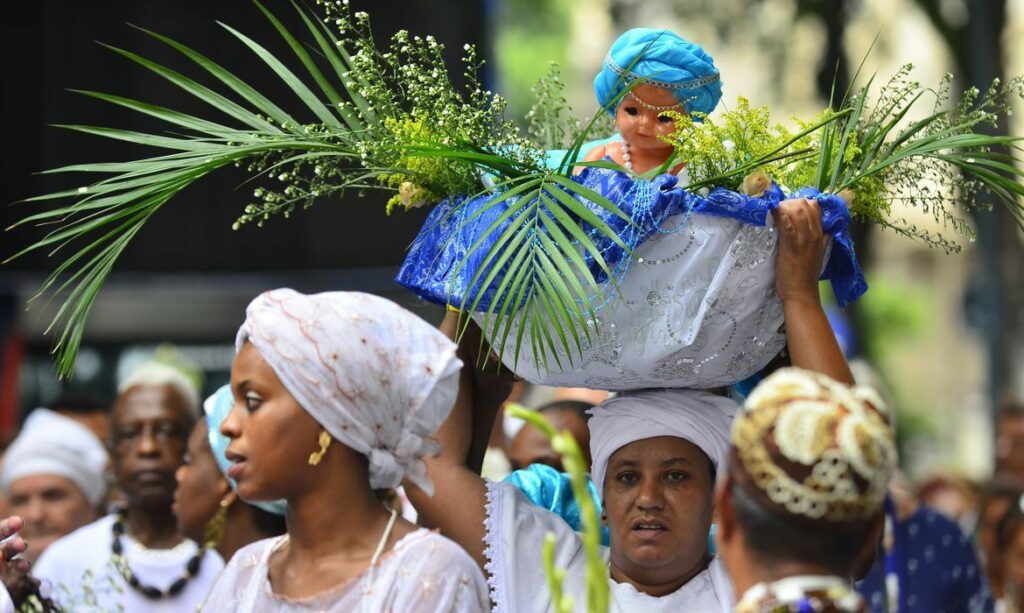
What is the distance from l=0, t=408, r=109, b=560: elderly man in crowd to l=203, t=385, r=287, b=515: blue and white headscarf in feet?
5.55

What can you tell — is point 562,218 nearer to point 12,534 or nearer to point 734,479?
point 734,479

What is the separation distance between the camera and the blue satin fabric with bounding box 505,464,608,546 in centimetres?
446

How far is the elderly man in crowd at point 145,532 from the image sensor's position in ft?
19.1

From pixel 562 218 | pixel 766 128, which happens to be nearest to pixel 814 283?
pixel 766 128

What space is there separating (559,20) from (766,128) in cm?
2130

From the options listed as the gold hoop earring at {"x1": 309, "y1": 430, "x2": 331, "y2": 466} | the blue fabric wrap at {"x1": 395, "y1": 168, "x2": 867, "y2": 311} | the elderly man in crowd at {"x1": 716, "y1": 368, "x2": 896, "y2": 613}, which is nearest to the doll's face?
the blue fabric wrap at {"x1": 395, "y1": 168, "x2": 867, "y2": 311}

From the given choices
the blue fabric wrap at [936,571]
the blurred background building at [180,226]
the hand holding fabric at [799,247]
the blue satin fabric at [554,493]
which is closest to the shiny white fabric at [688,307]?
the hand holding fabric at [799,247]

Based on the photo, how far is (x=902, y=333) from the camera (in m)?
26.7

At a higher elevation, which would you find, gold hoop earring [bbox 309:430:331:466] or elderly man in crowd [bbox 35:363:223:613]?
gold hoop earring [bbox 309:430:331:466]

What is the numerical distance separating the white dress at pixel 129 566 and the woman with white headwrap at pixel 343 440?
229 cm

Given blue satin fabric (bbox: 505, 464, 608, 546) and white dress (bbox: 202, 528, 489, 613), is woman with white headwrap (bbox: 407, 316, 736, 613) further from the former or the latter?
white dress (bbox: 202, 528, 489, 613)

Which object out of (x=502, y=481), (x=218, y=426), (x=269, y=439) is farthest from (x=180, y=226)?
(x=269, y=439)

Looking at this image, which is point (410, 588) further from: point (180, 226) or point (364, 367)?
point (180, 226)

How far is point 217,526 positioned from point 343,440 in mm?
1999
